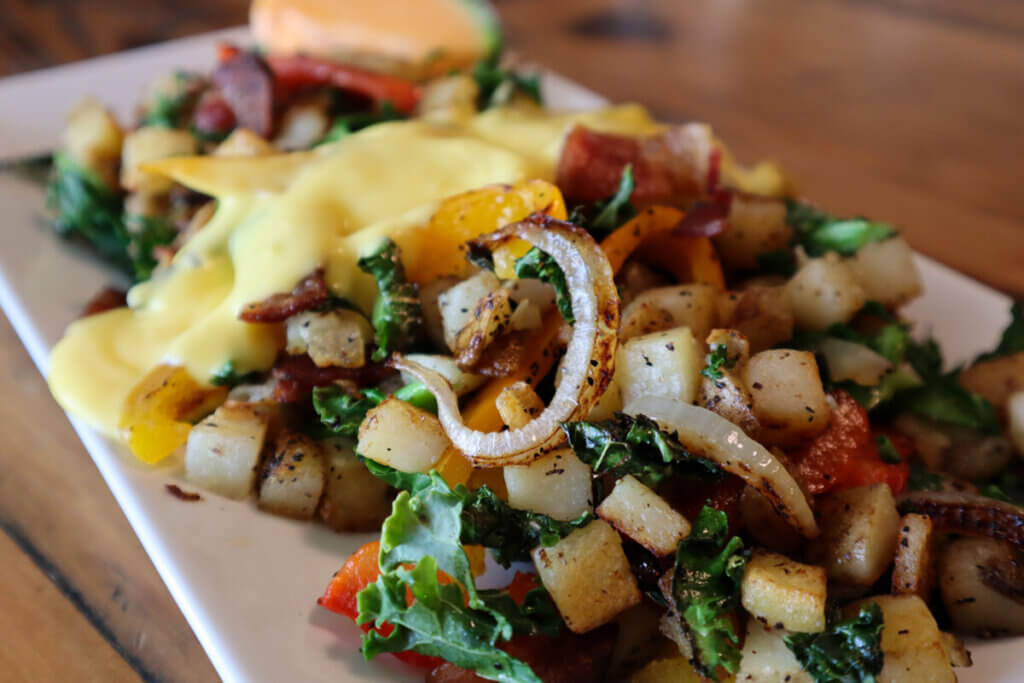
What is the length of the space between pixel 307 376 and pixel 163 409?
279 mm

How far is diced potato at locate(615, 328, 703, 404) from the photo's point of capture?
4.97ft

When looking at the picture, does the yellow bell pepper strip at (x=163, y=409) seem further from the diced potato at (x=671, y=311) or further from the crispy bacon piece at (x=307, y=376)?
the diced potato at (x=671, y=311)

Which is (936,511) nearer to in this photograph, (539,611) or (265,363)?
(539,611)

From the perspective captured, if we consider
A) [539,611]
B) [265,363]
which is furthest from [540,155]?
[539,611]

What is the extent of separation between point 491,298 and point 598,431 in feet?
1.09

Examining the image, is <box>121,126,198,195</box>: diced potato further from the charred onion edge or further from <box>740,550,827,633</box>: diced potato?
the charred onion edge

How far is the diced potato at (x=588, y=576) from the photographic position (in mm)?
1324

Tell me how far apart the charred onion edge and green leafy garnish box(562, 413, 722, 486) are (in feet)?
1.36

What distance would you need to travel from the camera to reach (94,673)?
1513mm

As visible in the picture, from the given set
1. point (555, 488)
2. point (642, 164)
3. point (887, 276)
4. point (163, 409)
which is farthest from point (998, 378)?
point (163, 409)

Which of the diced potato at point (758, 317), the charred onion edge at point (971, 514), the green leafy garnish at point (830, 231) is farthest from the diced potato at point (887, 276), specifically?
the charred onion edge at point (971, 514)

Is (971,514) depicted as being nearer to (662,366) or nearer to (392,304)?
(662,366)

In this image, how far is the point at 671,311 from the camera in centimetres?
172

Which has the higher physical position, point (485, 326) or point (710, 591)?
point (485, 326)
